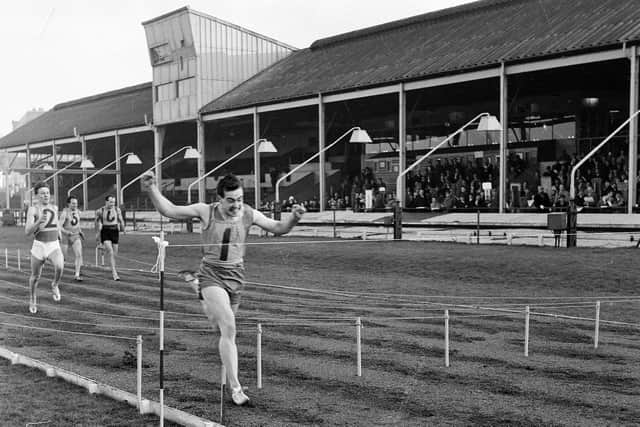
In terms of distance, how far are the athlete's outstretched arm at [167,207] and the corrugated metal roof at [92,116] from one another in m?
37.9

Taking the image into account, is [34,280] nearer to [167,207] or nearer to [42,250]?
[42,250]

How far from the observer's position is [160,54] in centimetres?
4231

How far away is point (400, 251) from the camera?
65.1 ft

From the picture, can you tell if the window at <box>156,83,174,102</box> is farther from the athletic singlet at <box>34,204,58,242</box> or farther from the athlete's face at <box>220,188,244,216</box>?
the athlete's face at <box>220,188,244,216</box>

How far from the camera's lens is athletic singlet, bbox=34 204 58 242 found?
12.8m

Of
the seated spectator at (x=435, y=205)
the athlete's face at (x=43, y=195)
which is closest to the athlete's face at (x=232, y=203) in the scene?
the athlete's face at (x=43, y=195)

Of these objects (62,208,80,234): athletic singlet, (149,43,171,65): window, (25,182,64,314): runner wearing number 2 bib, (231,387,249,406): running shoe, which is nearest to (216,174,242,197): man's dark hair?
(231,387,249,406): running shoe

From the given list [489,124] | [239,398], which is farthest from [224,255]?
[489,124]

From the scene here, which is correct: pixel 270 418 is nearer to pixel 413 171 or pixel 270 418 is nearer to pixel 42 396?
pixel 42 396

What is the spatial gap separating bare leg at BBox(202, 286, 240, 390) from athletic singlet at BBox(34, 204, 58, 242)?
7107 millimetres

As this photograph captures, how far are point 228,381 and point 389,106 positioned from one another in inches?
1202

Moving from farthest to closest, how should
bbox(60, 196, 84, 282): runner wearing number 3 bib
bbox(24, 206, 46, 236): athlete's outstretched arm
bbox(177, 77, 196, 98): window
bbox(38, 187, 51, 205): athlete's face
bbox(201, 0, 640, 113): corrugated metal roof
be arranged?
bbox(177, 77, 196, 98): window → bbox(201, 0, 640, 113): corrugated metal roof → bbox(60, 196, 84, 282): runner wearing number 3 bib → bbox(38, 187, 51, 205): athlete's face → bbox(24, 206, 46, 236): athlete's outstretched arm

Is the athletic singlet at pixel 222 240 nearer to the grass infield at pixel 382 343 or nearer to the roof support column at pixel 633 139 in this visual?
the grass infield at pixel 382 343

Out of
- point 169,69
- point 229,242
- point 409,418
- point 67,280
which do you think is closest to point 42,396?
point 229,242
